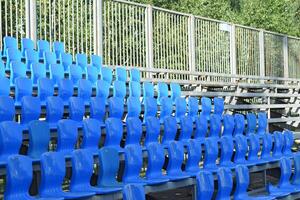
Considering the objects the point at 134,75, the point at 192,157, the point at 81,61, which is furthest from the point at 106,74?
the point at 192,157

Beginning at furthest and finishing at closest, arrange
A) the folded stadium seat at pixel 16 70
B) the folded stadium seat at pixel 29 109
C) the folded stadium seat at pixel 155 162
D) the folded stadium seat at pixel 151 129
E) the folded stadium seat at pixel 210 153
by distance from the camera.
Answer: the folded stadium seat at pixel 16 70 < the folded stadium seat at pixel 151 129 < the folded stadium seat at pixel 210 153 < the folded stadium seat at pixel 29 109 < the folded stadium seat at pixel 155 162

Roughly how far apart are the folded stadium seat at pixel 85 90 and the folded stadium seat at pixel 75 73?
30cm

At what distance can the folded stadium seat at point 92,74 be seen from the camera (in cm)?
686

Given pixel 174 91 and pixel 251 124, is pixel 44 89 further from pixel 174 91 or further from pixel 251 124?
pixel 251 124

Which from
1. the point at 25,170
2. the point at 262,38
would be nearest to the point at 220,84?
the point at 262,38

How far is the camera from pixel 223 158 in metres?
5.96

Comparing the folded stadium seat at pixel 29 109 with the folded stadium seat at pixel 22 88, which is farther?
the folded stadium seat at pixel 22 88

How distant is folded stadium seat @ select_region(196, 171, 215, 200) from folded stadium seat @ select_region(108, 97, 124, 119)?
2275mm

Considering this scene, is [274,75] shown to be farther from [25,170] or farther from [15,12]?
[25,170]

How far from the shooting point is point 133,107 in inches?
252

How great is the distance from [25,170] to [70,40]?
4601 millimetres

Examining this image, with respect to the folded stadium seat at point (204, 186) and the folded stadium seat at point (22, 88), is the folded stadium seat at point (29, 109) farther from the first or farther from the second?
the folded stadium seat at point (204, 186)

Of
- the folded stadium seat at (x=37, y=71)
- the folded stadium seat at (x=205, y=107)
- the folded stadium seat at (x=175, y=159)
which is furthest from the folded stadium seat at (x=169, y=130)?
the folded stadium seat at (x=37, y=71)

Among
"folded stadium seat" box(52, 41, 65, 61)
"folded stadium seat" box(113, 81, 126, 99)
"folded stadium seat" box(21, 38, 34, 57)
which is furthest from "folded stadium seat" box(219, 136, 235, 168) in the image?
"folded stadium seat" box(21, 38, 34, 57)
